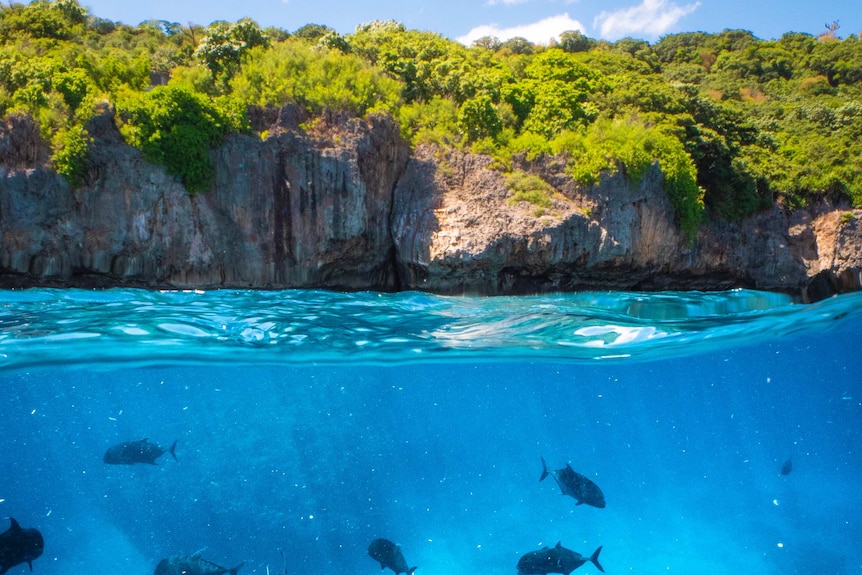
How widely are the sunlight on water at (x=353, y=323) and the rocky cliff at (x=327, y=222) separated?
60 centimetres

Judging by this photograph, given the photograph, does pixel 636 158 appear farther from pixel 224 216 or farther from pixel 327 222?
pixel 224 216

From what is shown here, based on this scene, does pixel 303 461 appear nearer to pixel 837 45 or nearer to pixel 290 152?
pixel 290 152

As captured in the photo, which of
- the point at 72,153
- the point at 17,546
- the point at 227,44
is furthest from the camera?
the point at 227,44

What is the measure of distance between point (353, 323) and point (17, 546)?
6.89 m

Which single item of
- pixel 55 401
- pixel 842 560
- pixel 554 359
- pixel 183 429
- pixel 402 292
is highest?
pixel 402 292

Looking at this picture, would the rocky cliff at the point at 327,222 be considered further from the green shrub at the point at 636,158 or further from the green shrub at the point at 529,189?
the green shrub at the point at 636,158

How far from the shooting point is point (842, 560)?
14.7m

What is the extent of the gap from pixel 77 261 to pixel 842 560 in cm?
2046

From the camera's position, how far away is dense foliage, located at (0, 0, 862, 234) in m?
11.9

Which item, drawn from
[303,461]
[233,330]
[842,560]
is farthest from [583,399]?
[233,330]

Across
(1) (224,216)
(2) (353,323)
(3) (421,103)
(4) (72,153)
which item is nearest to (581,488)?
(2) (353,323)

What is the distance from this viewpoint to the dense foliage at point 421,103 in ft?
39.1

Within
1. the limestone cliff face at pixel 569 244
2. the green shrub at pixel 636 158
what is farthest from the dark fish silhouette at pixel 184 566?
the green shrub at pixel 636 158

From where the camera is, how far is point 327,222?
12.6 metres
